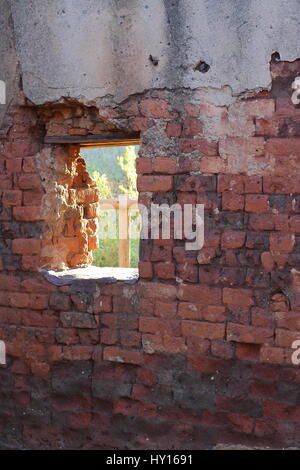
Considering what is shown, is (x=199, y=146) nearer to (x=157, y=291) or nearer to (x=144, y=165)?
(x=144, y=165)

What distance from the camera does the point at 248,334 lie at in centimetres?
326

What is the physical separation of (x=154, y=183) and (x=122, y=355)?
105 cm

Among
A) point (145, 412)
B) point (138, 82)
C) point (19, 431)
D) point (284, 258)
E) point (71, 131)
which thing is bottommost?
point (19, 431)

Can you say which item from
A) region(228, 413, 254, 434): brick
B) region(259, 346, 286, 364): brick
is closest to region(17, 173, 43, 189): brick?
region(259, 346, 286, 364): brick

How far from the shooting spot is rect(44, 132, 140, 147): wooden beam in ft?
11.7

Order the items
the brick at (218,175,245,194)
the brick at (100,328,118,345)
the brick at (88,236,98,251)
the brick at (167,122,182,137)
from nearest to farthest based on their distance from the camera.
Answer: the brick at (218,175,245,194) < the brick at (167,122,182,137) < the brick at (100,328,118,345) < the brick at (88,236,98,251)

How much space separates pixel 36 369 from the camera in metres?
3.77

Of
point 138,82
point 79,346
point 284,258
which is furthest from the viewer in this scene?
point 79,346

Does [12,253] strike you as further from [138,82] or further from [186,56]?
[186,56]

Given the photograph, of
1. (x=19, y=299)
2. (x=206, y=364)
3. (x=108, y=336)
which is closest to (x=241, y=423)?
(x=206, y=364)

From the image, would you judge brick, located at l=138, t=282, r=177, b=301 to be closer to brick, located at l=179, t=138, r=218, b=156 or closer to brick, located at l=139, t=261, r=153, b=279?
brick, located at l=139, t=261, r=153, b=279

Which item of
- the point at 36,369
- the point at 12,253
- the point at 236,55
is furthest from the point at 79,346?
the point at 236,55

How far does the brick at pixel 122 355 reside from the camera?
353cm
